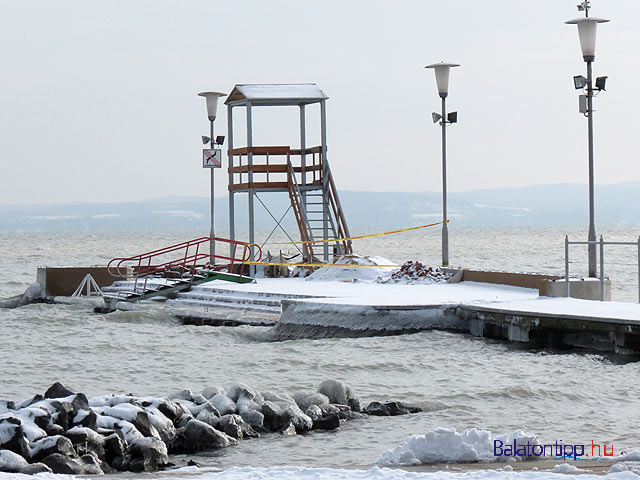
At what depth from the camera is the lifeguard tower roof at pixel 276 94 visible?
29.8 m

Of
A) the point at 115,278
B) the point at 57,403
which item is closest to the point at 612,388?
the point at 57,403

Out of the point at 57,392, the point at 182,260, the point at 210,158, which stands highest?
the point at 210,158

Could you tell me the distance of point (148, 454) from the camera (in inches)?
403

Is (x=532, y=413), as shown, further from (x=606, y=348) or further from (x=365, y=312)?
(x=365, y=312)

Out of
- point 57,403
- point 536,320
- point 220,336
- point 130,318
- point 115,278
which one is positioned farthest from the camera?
point 115,278

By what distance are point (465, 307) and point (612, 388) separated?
15.7 feet

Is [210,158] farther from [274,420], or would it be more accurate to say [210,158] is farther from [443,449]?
[443,449]

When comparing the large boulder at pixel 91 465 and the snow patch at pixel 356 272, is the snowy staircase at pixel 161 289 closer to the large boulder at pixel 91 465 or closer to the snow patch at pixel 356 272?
the snow patch at pixel 356 272

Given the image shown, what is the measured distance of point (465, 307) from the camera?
18641 mm

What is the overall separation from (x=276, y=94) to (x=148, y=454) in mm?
20666

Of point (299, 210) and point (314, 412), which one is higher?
point (299, 210)

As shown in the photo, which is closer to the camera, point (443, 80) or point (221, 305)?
point (221, 305)

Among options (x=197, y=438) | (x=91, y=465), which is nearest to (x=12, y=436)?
(x=91, y=465)

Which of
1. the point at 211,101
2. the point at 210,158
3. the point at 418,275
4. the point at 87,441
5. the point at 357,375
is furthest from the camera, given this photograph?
the point at 211,101
